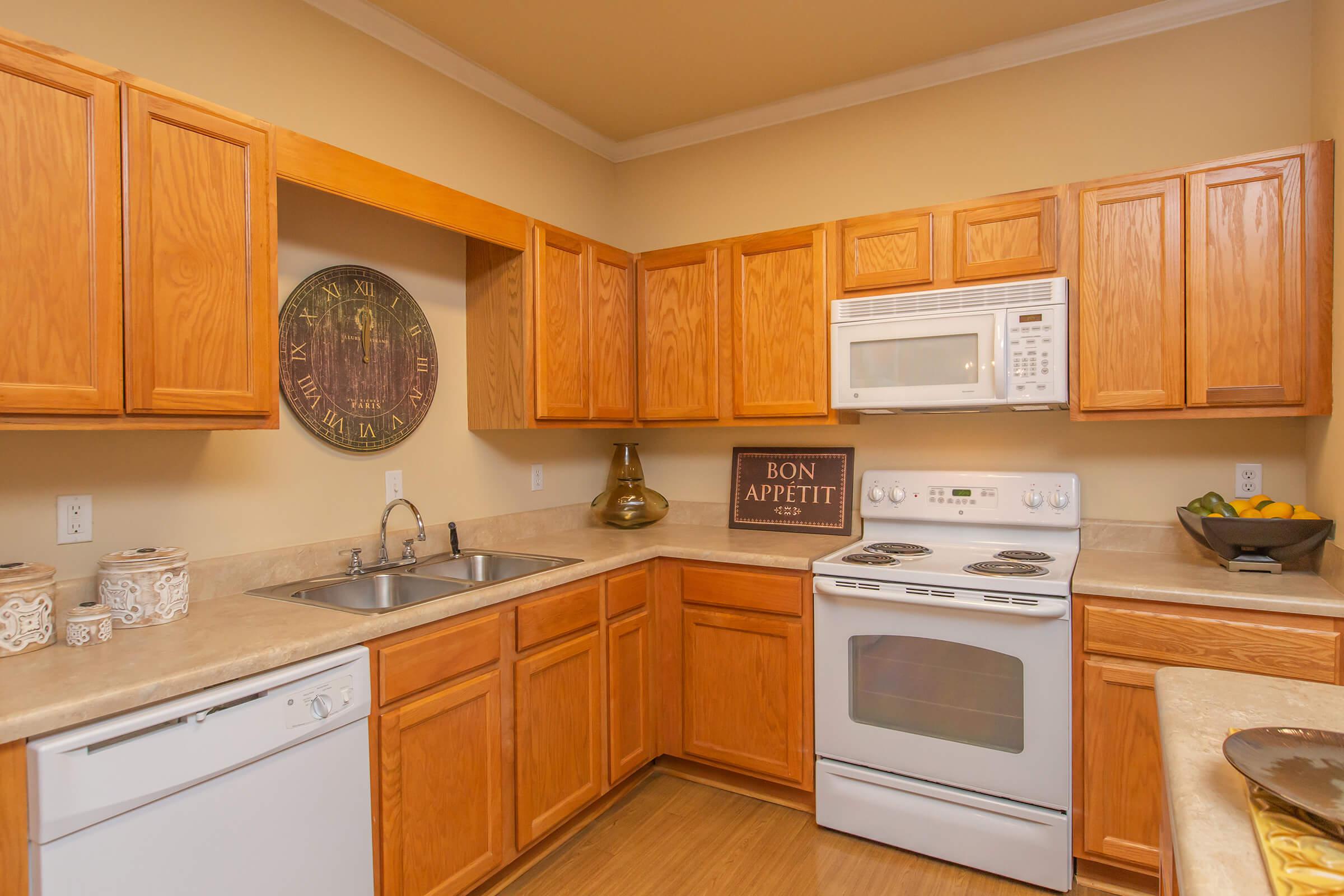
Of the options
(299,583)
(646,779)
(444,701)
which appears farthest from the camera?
(646,779)

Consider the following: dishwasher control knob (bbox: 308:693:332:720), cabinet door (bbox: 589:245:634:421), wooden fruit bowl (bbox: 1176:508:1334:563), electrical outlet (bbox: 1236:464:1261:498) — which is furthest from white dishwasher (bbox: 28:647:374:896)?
electrical outlet (bbox: 1236:464:1261:498)

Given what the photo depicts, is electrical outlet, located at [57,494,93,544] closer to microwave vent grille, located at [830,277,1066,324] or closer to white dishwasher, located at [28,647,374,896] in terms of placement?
white dishwasher, located at [28,647,374,896]

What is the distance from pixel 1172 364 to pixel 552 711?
2.16 m

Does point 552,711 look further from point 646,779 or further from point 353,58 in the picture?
point 353,58

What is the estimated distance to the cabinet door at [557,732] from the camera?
2.16m

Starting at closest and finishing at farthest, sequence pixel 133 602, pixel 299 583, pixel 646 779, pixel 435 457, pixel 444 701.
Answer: pixel 133 602, pixel 444 701, pixel 299 583, pixel 435 457, pixel 646 779

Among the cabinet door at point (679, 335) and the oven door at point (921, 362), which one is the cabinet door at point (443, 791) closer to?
the cabinet door at point (679, 335)

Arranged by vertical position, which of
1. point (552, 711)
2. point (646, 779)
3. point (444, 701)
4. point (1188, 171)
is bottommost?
point (646, 779)

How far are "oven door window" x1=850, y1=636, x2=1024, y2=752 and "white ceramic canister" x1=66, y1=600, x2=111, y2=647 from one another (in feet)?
6.63

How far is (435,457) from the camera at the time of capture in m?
2.67

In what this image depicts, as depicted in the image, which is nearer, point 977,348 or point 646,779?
point 977,348

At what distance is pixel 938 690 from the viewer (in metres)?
2.28

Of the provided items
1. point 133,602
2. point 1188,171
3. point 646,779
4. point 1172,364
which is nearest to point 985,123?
point 1188,171

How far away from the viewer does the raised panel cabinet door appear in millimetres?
2541
